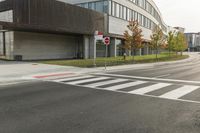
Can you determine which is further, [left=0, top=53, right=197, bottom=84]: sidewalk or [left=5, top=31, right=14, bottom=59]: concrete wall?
[left=5, top=31, right=14, bottom=59]: concrete wall

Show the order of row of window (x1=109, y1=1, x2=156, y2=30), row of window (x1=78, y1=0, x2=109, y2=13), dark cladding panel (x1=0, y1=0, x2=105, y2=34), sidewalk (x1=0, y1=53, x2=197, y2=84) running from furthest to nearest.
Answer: row of window (x1=109, y1=1, x2=156, y2=30)
row of window (x1=78, y1=0, x2=109, y2=13)
dark cladding panel (x1=0, y1=0, x2=105, y2=34)
sidewalk (x1=0, y1=53, x2=197, y2=84)

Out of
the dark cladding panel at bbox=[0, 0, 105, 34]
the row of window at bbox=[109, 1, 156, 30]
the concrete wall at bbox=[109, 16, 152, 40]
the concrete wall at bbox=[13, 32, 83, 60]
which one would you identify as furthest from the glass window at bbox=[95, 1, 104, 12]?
the concrete wall at bbox=[13, 32, 83, 60]

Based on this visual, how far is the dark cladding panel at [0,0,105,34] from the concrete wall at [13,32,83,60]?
3986 mm

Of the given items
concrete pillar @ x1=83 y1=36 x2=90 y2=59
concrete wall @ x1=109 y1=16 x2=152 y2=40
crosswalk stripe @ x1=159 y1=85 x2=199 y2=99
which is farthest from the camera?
concrete wall @ x1=109 y1=16 x2=152 y2=40

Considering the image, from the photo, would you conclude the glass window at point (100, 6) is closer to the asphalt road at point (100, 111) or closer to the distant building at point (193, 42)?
the asphalt road at point (100, 111)

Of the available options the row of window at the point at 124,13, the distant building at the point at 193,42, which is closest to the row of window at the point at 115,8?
the row of window at the point at 124,13

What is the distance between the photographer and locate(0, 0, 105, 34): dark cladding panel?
25.7 m

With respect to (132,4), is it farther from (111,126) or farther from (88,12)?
(111,126)

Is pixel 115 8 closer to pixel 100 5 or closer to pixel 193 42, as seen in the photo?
pixel 100 5

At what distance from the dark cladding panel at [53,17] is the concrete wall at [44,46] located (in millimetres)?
3986

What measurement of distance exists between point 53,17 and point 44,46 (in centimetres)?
567

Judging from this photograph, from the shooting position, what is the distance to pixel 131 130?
5426 millimetres

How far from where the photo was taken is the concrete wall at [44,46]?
96.3 ft

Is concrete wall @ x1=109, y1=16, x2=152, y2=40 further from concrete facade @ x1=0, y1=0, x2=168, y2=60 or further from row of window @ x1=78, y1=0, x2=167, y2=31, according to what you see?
row of window @ x1=78, y1=0, x2=167, y2=31
